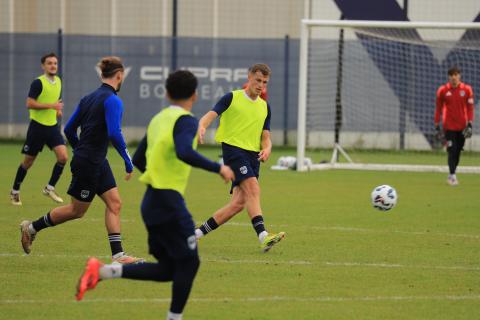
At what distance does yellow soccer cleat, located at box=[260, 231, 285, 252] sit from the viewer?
10.3 metres

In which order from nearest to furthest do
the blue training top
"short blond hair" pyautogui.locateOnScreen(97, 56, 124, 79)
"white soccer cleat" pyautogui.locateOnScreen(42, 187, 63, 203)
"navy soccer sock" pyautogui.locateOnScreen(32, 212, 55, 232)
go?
the blue training top → "short blond hair" pyautogui.locateOnScreen(97, 56, 124, 79) → "navy soccer sock" pyautogui.locateOnScreen(32, 212, 55, 232) → "white soccer cleat" pyautogui.locateOnScreen(42, 187, 63, 203)

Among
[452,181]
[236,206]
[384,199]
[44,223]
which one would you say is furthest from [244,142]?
[452,181]

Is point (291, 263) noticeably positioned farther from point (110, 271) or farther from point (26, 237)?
point (110, 271)

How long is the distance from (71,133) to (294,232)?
136 inches

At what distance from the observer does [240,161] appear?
1069cm

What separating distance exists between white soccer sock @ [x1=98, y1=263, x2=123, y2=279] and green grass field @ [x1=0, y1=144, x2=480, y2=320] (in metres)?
0.55

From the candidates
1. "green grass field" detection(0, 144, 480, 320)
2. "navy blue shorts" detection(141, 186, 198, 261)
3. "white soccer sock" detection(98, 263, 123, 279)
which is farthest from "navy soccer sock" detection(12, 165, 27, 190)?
"navy blue shorts" detection(141, 186, 198, 261)

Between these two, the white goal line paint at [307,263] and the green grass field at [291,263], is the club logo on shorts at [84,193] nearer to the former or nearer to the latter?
the green grass field at [291,263]

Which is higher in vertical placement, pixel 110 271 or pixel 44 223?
pixel 110 271

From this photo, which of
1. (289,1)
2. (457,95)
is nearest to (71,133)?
(457,95)

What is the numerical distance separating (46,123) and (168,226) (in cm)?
872

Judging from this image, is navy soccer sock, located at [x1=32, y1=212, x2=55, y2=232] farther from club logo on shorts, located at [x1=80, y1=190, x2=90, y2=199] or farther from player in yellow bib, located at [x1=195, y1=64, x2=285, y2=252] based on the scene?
player in yellow bib, located at [x1=195, y1=64, x2=285, y2=252]

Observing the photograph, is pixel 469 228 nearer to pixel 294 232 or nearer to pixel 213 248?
pixel 294 232

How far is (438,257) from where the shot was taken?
10.4 metres
